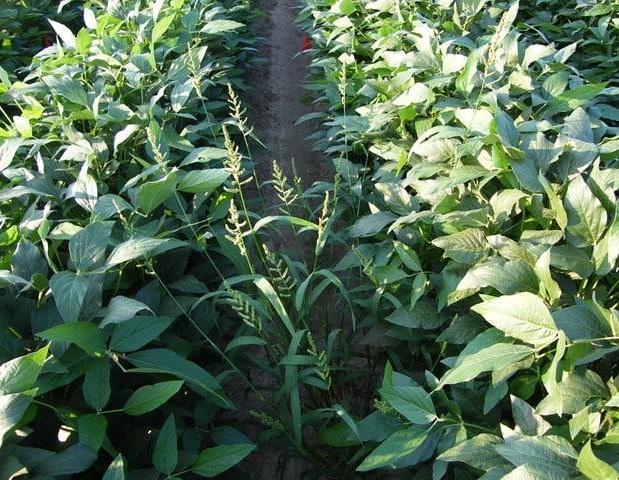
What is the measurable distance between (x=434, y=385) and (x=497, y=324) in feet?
0.81

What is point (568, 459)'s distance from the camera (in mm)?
979

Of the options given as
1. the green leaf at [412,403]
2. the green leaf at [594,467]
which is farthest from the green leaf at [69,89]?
the green leaf at [594,467]

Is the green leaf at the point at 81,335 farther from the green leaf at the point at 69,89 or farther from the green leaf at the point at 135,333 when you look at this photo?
the green leaf at the point at 69,89

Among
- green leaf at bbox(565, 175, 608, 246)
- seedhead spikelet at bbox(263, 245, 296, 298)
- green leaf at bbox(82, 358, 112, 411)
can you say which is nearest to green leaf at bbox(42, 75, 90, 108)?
seedhead spikelet at bbox(263, 245, 296, 298)

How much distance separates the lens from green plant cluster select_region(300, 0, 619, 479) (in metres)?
1.09

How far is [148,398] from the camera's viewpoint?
1.23 m

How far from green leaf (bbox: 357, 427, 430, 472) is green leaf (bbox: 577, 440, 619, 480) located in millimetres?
355

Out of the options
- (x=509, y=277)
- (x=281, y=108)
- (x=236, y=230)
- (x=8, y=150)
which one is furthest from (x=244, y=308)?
(x=281, y=108)

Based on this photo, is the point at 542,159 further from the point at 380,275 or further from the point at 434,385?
the point at 434,385

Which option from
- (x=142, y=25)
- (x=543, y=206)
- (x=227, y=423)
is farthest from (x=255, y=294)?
(x=142, y=25)

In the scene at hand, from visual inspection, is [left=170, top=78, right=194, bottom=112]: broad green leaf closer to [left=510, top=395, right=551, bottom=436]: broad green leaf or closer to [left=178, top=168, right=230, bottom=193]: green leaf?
[left=178, top=168, right=230, bottom=193]: green leaf

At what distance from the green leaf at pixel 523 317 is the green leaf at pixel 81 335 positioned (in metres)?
0.76

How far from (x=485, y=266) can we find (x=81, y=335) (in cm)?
83

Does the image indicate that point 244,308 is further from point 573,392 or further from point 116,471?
point 573,392
